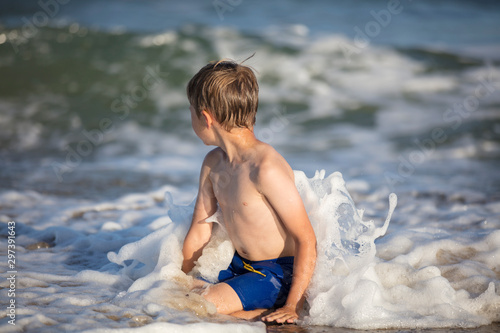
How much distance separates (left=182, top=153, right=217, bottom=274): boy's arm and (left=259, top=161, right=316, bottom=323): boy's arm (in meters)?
0.50

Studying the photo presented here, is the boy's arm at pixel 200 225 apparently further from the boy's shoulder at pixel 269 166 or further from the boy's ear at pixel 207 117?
the boy's shoulder at pixel 269 166

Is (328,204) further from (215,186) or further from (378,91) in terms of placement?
(378,91)

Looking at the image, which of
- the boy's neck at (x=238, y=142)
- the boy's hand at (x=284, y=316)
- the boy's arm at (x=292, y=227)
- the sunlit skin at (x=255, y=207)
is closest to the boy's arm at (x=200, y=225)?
the sunlit skin at (x=255, y=207)

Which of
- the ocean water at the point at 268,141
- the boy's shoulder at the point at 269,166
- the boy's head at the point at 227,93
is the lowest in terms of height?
the ocean water at the point at 268,141

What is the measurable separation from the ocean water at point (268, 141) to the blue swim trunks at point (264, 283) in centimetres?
16

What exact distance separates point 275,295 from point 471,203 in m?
2.92

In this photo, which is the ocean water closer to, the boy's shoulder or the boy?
the boy

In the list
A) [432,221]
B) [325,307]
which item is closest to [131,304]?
[325,307]

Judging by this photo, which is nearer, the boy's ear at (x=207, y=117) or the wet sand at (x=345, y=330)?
the wet sand at (x=345, y=330)

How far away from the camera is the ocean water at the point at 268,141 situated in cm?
274

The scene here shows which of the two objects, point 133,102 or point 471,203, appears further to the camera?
point 133,102

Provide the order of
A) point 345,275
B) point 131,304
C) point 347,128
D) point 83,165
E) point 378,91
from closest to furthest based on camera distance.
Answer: point 131,304
point 345,275
point 83,165
point 347,128
point 378,91

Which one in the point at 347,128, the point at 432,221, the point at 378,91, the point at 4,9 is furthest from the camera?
the point at 4,9

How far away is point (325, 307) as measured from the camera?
105 inches
